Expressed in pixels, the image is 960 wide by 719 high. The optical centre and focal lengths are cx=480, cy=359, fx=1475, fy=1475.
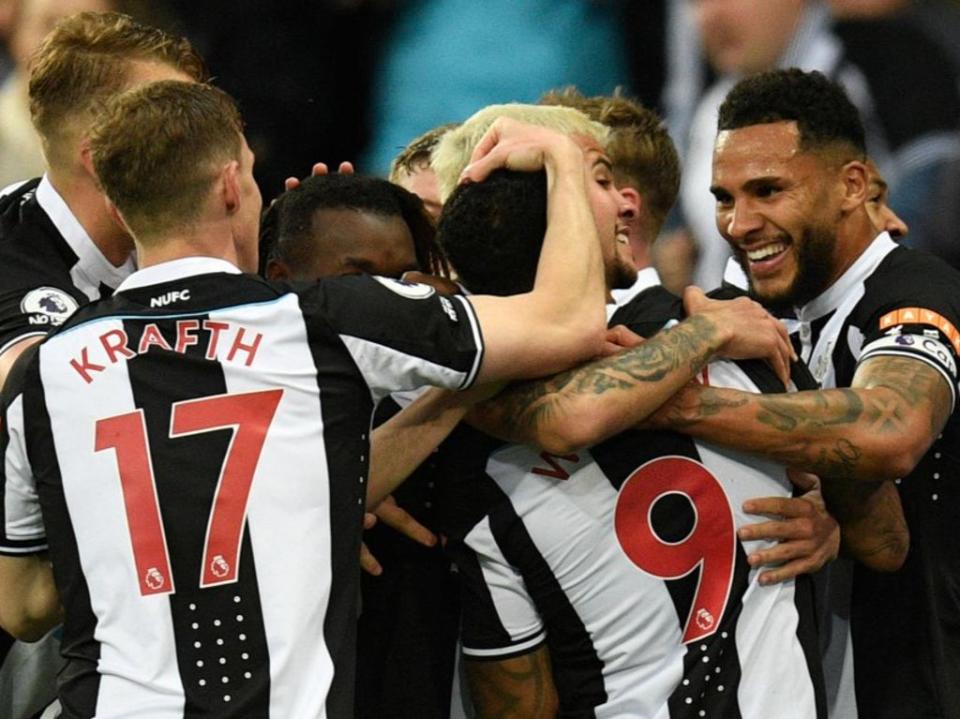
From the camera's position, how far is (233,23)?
20.6 feet

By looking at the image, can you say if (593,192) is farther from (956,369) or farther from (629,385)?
(956,369)

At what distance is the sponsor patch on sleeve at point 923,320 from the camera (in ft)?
10.3

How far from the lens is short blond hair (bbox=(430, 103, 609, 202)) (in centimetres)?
309

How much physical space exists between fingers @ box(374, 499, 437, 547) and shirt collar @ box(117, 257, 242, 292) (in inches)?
26.3

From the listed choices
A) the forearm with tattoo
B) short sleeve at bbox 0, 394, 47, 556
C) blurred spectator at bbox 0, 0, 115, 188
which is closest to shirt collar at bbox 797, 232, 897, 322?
the forearm with tattoo

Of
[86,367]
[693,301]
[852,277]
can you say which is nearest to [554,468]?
[693,301]

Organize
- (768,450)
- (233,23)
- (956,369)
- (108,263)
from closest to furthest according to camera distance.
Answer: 1. (768,450)
2. (956,369)
3. (108,263)
4. (233,23)

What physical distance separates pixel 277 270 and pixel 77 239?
529 mm

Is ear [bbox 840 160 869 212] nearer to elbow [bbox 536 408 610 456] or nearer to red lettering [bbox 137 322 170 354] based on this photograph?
elbow [bbox 536 408 610 456]

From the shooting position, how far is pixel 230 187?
261 cm

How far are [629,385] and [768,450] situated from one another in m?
0.31

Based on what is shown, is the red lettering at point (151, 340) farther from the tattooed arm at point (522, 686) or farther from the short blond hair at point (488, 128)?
the tattooed arm at point (522, 686)

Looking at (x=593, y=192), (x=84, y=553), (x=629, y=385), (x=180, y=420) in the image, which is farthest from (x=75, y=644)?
(x=593, y=192)

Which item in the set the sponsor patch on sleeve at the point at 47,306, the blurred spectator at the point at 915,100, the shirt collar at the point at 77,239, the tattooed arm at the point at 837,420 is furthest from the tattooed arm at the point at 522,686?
the blurred spectator at the point at 915,100
